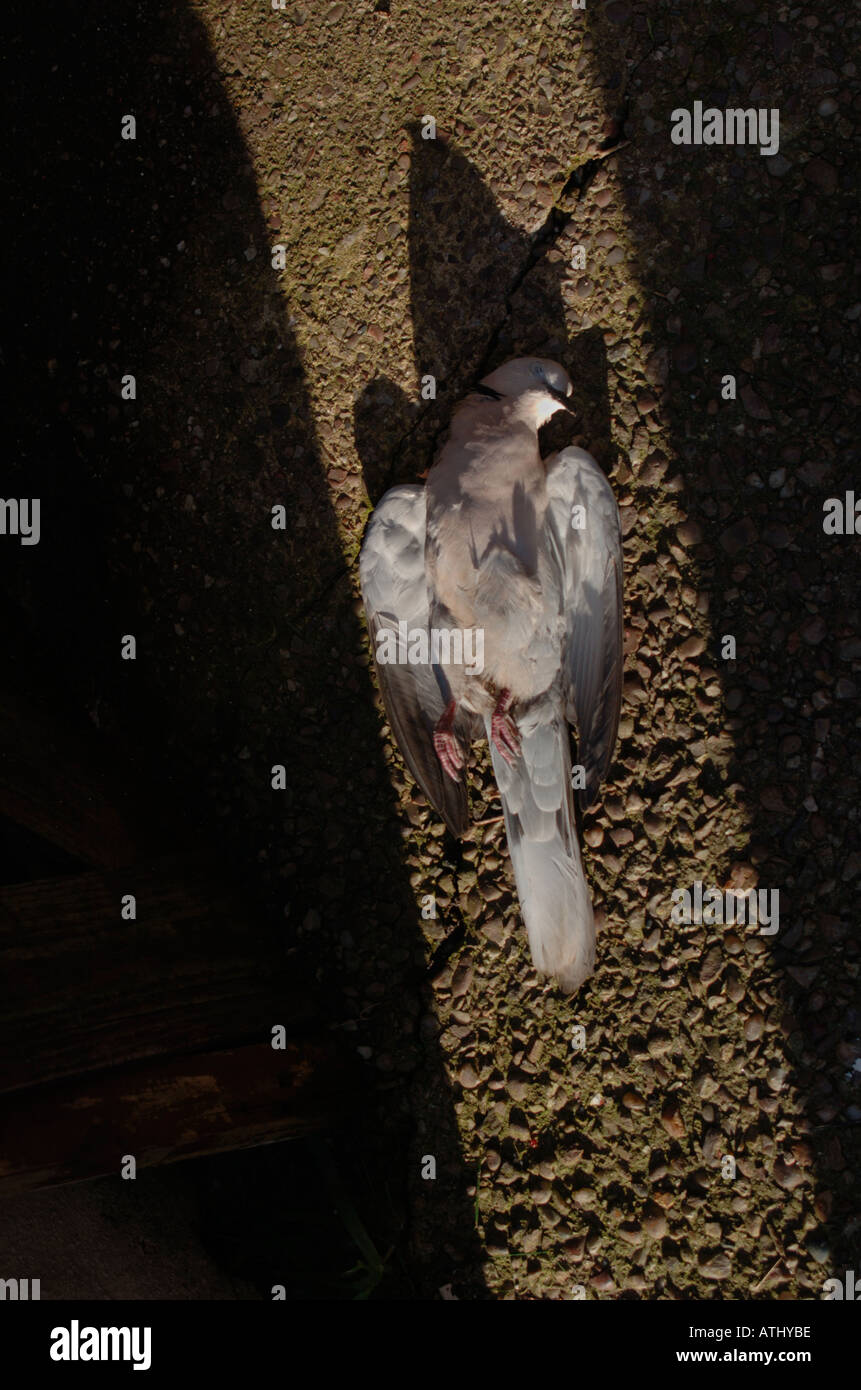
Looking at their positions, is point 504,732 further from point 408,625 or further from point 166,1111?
point 166,1111

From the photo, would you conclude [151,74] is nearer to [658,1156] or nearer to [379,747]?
[379,747]

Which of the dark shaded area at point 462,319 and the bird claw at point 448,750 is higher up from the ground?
the dark shaded area at point 462,319

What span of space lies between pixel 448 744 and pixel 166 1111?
122cm

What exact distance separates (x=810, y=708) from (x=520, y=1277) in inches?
76.3

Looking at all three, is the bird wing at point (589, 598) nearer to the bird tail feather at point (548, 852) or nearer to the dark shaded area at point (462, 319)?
the bird tail feather at point (548, 852)

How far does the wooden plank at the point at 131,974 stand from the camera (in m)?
2.15

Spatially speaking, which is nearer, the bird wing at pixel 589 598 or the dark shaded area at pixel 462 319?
the bird wing at pixel 589 598

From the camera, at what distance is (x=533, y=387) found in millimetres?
2561

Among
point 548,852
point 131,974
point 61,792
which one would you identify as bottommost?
point 131,974

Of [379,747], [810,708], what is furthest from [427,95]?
[810,708]

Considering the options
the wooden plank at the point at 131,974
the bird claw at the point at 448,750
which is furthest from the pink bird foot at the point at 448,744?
the wooden plank at the point at 131,974

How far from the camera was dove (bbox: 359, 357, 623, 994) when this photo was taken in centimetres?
247

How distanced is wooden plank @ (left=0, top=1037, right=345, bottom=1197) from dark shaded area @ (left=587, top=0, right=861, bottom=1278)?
1.24 m

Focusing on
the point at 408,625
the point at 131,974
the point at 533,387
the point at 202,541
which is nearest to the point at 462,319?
the point at 533,387
